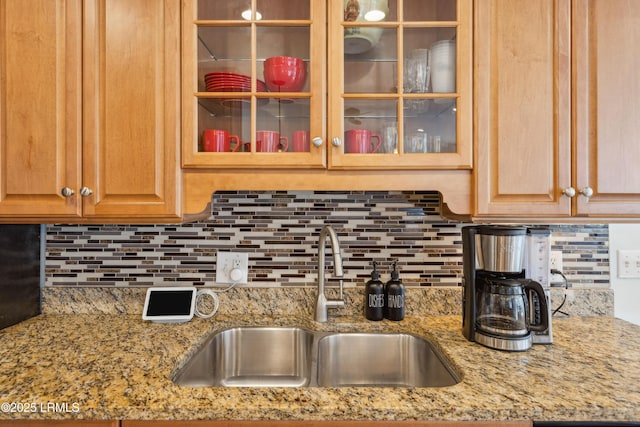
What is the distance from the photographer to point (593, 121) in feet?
3.70

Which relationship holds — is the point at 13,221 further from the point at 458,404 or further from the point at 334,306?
the point at 458,404

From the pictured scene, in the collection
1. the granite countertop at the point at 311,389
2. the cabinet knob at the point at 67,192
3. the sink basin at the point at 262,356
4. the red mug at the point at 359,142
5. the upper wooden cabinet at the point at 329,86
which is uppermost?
the upper wooden cabinet at the point at 329,86

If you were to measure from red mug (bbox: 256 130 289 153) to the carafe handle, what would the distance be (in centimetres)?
86

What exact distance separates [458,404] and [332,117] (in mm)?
858

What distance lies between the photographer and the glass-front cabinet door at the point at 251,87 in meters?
1.15

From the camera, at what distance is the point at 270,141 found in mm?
1173

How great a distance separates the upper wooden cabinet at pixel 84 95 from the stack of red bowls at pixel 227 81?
0.10 m

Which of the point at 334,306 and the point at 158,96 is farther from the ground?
the point at 158,96

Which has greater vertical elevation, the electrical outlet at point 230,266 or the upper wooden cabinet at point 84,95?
the upper wooden cabinet at point 84,95

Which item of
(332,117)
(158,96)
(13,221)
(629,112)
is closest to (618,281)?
(629,112)

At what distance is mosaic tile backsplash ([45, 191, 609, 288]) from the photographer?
4.74 ft

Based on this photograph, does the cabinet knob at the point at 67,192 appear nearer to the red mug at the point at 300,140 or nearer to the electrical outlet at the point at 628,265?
the red mug at the point at 300,140

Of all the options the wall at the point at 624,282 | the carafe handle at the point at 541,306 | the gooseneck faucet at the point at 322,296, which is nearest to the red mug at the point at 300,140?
the gooseneck faucet at the point at 322,296

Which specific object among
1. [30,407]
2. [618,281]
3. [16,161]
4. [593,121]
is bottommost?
[30,407]
